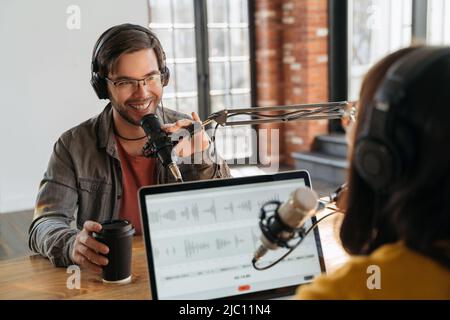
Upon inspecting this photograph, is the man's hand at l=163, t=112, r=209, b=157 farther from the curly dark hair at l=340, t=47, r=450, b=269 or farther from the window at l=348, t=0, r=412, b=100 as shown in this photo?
the window at l=348, t=0, r=412, b=100

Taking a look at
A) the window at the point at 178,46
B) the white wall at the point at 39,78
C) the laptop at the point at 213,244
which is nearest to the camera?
the laptop at the point at 213,244

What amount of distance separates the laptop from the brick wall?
4.21m

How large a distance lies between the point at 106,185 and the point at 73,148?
0.16 m

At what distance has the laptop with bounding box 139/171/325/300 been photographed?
996 millimetres

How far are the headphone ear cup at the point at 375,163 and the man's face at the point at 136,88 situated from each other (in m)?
1.02

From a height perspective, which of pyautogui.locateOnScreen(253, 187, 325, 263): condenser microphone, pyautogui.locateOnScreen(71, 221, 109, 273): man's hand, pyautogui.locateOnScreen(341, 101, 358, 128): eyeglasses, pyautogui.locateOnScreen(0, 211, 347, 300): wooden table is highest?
pyautogui.locateOnScreen(341, 101, 358, 128): eyeglasses

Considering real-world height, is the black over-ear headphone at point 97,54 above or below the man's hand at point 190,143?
above

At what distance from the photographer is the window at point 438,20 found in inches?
168

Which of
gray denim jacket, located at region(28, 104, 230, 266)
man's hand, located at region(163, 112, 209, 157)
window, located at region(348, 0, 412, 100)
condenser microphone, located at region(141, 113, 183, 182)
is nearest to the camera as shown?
condenser microphone, located at region(141, 113, 183, 182)

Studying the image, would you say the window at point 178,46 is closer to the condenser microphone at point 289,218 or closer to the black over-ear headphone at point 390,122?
the condenser microphone at point 289,218

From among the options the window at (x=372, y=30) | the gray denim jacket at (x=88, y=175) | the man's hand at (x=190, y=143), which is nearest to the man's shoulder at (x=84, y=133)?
the gray denim jacket at (x=88, y=175)

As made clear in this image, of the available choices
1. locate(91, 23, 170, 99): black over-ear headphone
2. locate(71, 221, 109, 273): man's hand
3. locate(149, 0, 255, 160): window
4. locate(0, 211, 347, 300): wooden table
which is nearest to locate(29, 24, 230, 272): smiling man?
locate(91, 23, 170, 99): black over-ear headphone

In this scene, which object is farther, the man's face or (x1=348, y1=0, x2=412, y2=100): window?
(x1=348, y1=0, x2=412, y2=100): window

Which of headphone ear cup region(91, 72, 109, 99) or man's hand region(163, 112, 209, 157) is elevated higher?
headphone ear cup region(91, 72, 109, 99)
